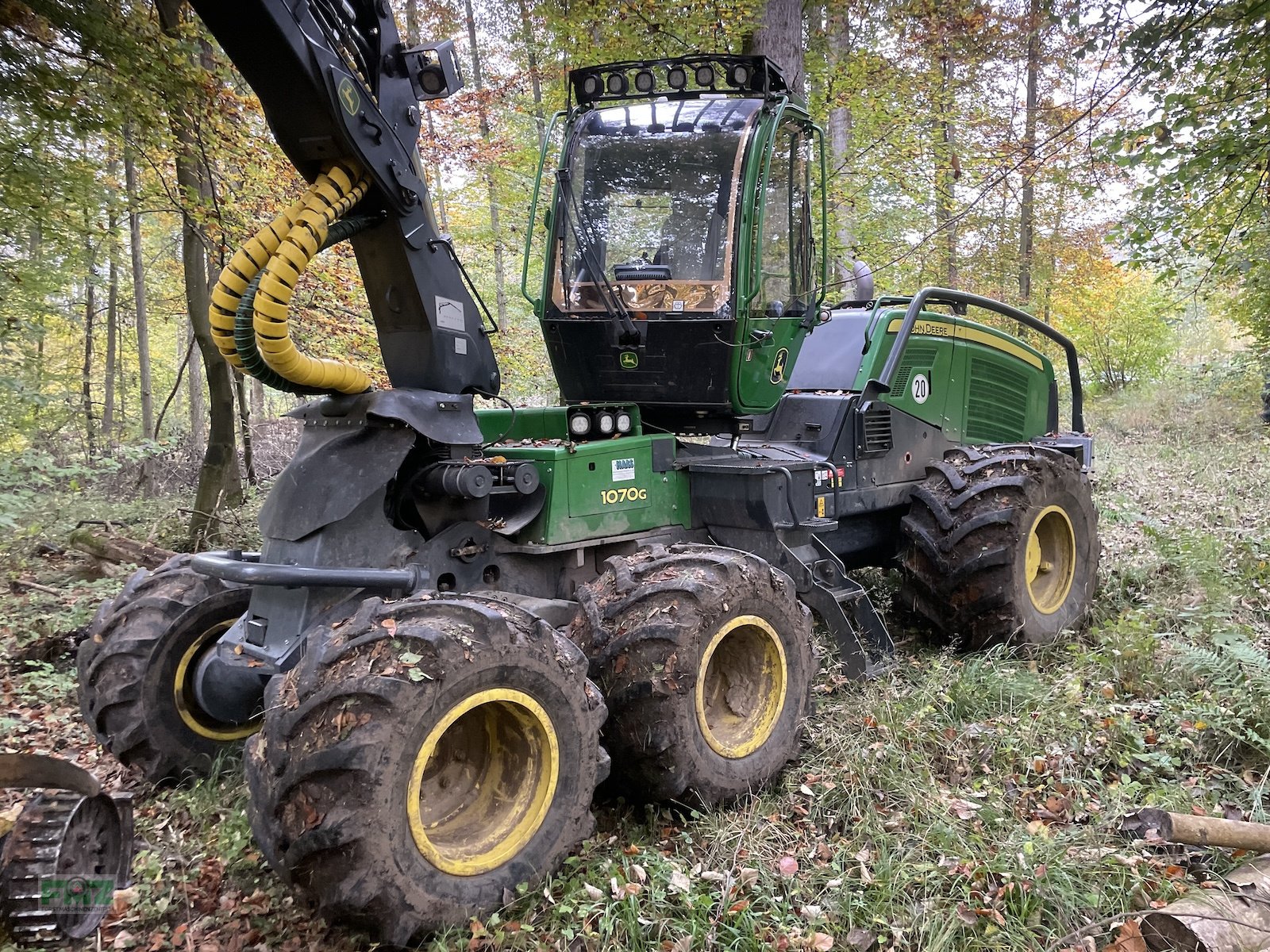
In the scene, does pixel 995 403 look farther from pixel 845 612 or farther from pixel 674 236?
pixel 674 236

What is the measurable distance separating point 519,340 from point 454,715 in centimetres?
1507

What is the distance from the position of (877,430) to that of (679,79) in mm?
2703

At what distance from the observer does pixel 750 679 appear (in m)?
4.28

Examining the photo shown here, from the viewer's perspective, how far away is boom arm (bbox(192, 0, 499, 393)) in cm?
331

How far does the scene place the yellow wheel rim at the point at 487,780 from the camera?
307cm

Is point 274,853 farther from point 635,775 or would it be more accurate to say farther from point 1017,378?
point 1017,378

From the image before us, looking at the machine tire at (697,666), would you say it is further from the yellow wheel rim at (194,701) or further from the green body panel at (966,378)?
the green body panel at (966,378)

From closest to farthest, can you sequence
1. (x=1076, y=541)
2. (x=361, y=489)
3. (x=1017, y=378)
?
1. (x=361, y=489)
2. (x=1076, y=541)
3. (x=1017, y=378)

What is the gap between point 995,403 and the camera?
7215mm

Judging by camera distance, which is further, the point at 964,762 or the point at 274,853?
the point at 964,762

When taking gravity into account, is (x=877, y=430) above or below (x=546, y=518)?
above

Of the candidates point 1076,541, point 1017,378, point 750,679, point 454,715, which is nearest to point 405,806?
point 454,715

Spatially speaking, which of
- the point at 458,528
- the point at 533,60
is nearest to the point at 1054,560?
the point at 458,528

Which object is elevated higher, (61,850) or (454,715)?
(454,715)
